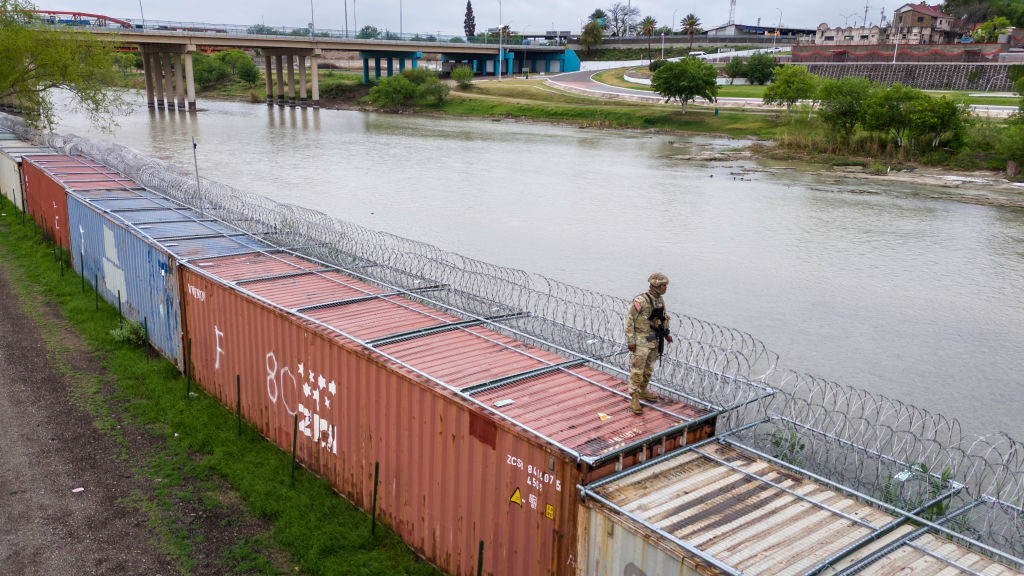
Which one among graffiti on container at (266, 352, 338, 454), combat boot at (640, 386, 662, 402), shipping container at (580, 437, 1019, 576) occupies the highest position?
combat boot at (640, 386, 662, 402)

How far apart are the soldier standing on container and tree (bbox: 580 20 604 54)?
165 meters

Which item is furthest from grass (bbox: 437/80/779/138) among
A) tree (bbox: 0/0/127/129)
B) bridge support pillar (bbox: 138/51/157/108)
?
tree (bbox: 0/0/127/129)

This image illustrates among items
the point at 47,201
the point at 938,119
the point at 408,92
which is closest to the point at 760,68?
the point at 408,92

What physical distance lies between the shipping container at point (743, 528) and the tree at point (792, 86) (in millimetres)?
70310

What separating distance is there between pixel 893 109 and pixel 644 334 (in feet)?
190

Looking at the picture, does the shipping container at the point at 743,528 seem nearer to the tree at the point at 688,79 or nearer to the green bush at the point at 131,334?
the green bush at the point at 131,334

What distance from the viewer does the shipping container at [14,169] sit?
31.9m

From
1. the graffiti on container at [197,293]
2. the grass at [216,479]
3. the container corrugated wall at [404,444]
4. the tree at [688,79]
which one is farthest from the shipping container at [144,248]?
the tree at [688,79]

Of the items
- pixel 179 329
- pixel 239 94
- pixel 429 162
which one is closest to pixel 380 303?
pixel 179 329

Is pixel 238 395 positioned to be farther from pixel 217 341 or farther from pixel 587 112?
pixel 587 112

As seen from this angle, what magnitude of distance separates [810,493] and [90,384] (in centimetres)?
1460

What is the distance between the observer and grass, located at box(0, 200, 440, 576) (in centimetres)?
1048

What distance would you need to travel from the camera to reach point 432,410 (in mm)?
9906

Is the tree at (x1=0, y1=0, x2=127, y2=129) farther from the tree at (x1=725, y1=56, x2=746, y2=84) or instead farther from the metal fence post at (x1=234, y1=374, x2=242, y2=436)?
A: the tree at (x1=725, y1=56, x2=746, y2=84)
